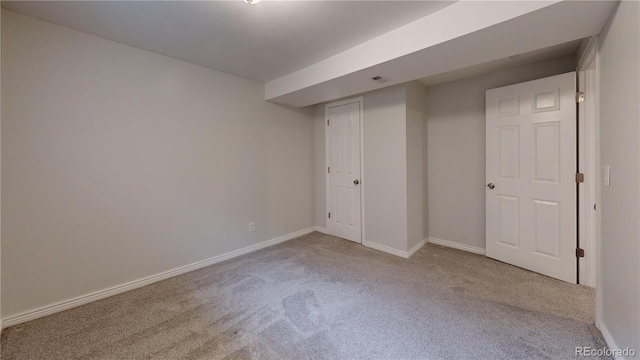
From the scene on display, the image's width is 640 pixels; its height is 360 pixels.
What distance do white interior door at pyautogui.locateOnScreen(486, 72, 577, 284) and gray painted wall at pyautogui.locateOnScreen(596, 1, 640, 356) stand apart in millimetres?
864

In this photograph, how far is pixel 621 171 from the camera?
1.36 meters

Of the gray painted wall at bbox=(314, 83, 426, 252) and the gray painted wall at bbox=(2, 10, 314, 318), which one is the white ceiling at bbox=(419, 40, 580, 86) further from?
the gray painted wall at bbox=(2, 10, 314, 318)

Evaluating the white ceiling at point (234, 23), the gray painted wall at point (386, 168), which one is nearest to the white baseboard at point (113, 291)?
the gray painted wall at point (386, 168)

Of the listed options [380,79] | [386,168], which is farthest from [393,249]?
[380,79]

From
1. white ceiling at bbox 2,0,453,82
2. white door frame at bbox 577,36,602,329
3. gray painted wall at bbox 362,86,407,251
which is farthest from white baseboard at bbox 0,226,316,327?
white door frame at bbox 577,36,602,329

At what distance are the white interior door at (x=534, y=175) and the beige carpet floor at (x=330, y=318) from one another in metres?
0.26

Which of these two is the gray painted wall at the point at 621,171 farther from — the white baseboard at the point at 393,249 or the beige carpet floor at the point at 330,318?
the white baseboard at the point at 393,249

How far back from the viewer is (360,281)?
2.47m

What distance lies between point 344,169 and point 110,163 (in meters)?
2.73

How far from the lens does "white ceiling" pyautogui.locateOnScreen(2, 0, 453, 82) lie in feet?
5.74

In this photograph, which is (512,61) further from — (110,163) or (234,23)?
(110,163)

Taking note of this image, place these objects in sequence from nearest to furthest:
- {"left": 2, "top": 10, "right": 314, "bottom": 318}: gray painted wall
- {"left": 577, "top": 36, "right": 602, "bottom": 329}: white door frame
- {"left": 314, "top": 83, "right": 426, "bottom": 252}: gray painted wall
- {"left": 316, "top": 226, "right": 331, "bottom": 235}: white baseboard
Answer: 1. {"left": 2, "top": 10, "right": 314, "bottom": 318}: gray painted wall
2. {"left": 577, "top": 36, "right": 602, "bottom": 329}: white door frame
3. {"left": 314, "top": 83, "right": 426, "bottom": 252}: gray painted wall
4. {"left": 316, "top": 226, "right": 331, "bottom": 235}: white baseboard

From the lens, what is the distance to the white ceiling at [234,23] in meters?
1.75

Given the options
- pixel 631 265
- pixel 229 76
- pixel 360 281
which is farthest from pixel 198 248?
pixel 631 265
